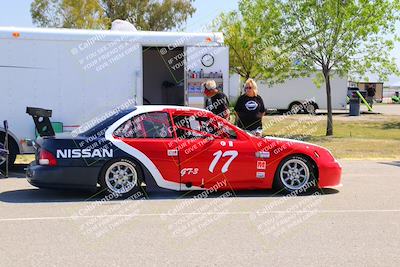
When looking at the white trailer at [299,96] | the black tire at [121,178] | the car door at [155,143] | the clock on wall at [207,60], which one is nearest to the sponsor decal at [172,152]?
the car door at [155,143]

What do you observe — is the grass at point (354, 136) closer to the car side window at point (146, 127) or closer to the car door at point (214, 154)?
the car door at point (214, 154)

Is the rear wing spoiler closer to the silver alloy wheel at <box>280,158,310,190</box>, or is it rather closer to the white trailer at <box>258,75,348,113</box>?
the silver alloy wheel at <box>280,158,310,190</box>

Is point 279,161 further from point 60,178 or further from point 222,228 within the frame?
point 60,178

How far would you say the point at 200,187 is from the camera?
8125mm

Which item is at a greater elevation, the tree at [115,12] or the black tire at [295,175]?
the tree at [115,12]

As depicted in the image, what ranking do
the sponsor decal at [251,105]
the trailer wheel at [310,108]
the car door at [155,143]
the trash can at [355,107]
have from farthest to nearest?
the trailer wheel at [310,108]
the trash can at [355,107]
the sponsor decal at [251,105]
the car door at [155,143]

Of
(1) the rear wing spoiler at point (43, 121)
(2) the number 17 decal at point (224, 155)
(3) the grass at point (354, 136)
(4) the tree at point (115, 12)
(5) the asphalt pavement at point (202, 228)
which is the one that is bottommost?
(3) the grass at point (354, 136)

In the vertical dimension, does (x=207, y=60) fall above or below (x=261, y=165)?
above

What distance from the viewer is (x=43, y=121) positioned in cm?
1019

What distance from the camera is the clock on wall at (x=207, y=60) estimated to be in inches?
449

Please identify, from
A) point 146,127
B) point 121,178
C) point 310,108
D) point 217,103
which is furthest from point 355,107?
point 121,178

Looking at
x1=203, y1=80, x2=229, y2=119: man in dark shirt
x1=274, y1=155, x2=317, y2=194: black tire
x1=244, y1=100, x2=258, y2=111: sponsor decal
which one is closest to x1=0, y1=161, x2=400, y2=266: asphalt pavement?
x1=274, y1=155, x2=317, y2=194: black tire

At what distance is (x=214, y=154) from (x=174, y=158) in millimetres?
587

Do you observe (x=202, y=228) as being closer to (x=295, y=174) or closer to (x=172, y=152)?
(x=172, y=152)
